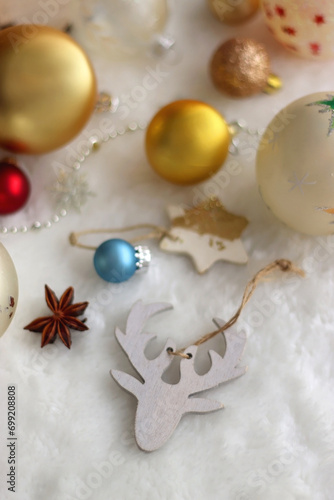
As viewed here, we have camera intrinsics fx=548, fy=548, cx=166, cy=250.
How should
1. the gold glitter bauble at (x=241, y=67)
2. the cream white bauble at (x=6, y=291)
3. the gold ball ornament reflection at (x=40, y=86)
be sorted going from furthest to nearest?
1. the gold glitter bauble at (x=241, y=67)
2. the gold ball ornament reflection at (x=40, y=86)
3. the cream white bauble at (x=6, y=291)

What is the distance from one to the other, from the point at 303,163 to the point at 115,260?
0.32m

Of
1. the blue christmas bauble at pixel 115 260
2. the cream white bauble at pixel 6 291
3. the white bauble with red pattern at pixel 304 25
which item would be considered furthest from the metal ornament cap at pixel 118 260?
the white bauble with red pattern at pixel 304 25

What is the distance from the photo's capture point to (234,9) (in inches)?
41.9

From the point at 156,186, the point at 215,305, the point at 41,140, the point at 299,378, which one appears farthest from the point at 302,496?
the point at 41,140

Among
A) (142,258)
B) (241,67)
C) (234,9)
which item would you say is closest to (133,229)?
(142,258)

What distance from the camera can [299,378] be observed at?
821 mm

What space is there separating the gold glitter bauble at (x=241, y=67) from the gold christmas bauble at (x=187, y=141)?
0.11 metres

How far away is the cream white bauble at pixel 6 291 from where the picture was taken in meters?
0.77

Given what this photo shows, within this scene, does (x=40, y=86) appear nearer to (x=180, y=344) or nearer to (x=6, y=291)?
(x=6, y=291)

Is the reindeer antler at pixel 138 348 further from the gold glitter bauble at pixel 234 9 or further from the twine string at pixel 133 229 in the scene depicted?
the gold glitter bauble at pixel 234 9

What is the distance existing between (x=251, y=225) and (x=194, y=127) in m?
0.19

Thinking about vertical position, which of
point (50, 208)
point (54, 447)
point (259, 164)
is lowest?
point (54, 447)

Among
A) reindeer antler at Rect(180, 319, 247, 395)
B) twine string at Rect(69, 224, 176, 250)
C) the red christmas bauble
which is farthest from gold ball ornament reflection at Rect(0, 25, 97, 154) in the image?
reindeer antler at Rect(180, 319, 247, 395)

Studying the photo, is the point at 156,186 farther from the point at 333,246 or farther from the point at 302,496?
the point at 302,496
